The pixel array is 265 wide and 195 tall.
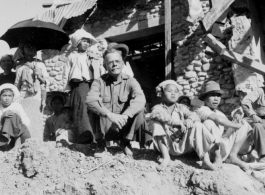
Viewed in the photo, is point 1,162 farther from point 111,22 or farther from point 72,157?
point 111,22

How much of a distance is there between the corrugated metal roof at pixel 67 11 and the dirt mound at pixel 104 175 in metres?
4.99

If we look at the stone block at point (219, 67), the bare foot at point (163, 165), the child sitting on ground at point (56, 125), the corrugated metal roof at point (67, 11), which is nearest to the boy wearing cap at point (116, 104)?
the bare foot at point (163, 165)

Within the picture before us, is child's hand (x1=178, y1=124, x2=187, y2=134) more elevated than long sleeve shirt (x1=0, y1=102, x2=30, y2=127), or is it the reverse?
long sleeve shirt (x1=0, y1=102, x2=30, y2=127)

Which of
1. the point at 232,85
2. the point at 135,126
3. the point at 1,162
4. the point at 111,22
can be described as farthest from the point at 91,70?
the point at 111,22

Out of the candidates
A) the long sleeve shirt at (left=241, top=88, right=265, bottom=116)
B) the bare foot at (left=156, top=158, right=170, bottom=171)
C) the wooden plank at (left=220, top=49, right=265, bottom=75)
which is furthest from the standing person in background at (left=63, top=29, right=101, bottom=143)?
the wooden plank at (left=220, top=49, right=265, bottom=75)

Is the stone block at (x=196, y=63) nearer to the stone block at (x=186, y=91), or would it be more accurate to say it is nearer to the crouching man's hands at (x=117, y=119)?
the stone block at (x=186, y=91)

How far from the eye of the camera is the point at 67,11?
9.02 meters

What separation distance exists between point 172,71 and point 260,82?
1.99 m

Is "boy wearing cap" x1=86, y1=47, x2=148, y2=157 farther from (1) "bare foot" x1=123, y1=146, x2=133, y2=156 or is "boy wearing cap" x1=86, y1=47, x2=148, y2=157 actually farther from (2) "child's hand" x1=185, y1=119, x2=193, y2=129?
(2) "child's hand" x1=185, y1=119, x2=193, y2=129

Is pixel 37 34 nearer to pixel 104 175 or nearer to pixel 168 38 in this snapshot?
pixel 168 38

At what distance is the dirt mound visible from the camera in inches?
141

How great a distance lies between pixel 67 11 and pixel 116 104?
17.6 ft

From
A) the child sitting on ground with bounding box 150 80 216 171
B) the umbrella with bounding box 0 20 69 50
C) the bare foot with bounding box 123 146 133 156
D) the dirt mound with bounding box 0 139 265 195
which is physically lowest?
the dirt mound with bounding box 0 139 265 195

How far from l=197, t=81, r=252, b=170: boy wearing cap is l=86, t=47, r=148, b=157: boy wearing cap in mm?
703
